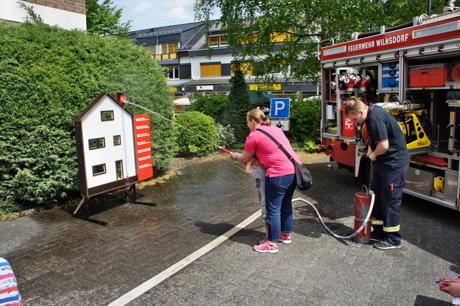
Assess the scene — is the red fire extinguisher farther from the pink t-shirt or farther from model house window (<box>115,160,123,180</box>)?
model house window (<box>115,160,123,180</box>)

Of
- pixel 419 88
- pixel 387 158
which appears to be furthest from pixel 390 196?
pixel 419 88

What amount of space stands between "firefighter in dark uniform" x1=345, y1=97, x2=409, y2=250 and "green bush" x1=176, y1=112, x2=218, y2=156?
7509 millimetres

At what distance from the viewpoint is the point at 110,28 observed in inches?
1037

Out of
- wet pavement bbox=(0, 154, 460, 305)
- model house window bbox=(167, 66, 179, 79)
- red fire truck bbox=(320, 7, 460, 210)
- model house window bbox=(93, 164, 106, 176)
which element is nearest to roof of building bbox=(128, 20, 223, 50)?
model house window bbox=(167, 66, 179, 79)

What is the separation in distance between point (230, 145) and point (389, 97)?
7.52 metres

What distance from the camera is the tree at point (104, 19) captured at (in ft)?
78.9

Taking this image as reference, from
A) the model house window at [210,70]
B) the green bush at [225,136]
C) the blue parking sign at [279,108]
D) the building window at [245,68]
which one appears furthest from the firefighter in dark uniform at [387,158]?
the model house window at [210,70]

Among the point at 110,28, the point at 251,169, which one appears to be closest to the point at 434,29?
the point at 251,169

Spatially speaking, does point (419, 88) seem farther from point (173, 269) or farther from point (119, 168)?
point (119, 168)

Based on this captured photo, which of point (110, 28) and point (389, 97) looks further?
point (110, 28)

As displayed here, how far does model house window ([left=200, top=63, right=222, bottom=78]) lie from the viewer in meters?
48.3

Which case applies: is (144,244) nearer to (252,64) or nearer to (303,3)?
(303,3)

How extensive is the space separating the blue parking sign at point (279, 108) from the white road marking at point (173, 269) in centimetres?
416

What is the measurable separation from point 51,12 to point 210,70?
3941 cm
